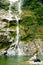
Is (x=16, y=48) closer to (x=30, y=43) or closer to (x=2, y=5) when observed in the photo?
(x=30, y=43)

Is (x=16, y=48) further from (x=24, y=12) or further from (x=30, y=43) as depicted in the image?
(x=24, y=12)

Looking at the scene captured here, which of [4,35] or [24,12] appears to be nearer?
[4,35]

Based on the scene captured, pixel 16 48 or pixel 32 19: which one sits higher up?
pixel 32 19

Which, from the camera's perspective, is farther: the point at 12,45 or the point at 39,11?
the point at 39,11

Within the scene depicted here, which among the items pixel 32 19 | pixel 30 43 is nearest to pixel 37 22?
pixel 32 19

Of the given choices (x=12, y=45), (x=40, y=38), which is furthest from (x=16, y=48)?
(x=40, y=38)

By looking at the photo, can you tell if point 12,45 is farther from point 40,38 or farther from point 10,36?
point 40,38

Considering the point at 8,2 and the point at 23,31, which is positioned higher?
the point at 8,2
